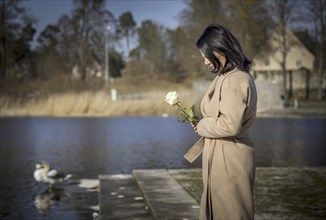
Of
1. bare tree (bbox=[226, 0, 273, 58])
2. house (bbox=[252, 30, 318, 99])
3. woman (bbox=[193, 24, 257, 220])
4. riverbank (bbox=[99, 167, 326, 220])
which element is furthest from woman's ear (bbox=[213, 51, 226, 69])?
bare tree (bbox=[226, 0, 273, 58])

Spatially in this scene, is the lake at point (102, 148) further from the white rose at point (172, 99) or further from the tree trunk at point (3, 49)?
the tree trunk at point (3, 49)

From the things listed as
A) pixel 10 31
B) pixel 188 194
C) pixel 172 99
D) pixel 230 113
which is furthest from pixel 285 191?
pixel 10 31

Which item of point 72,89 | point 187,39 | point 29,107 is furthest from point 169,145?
point 187,39

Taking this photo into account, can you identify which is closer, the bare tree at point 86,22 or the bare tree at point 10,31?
the bare tree at point 10,31

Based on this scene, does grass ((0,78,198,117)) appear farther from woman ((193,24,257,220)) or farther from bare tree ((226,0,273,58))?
woman ((193,24,257,220))

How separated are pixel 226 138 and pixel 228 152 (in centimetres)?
7

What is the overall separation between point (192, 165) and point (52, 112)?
1710 centimetres

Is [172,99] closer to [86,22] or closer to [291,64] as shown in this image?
[86,22]

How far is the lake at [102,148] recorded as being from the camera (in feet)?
28.0

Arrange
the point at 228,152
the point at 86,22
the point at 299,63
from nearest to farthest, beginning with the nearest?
the point at 228,152, the point at 86,22, the point at 299,63

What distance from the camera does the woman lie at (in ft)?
10.0

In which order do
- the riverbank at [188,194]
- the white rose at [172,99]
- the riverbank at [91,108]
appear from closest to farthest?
the white rose at [172,99] → the riverbank at [188,194] → the riverbank at [91,108]

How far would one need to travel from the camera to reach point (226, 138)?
10.2 ft

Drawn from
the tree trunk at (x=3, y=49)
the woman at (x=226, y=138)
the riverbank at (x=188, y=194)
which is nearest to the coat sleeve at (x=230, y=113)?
the woman at (x=226, y=138)
